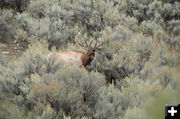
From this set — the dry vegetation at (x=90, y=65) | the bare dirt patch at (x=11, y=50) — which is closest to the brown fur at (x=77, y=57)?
the dry vegetation at (x=90, y=65)

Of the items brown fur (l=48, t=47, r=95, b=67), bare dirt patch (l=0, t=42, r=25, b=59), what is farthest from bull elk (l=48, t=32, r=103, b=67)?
bare dirt patch (l=0, t=42, r=25, b=59)

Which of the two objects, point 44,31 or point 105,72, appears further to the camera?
point 44,31

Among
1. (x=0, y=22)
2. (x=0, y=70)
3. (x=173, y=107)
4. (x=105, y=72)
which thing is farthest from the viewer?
(x=0, y=22)

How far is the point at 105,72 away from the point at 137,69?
1069mm

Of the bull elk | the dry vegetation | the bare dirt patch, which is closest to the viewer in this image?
the dry vegetation

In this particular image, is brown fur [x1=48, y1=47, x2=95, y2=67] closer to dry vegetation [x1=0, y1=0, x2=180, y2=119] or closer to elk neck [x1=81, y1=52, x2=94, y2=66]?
elk neck [x1=81, y1=52, x2=94, y2=66]

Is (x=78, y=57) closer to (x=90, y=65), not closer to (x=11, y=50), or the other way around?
(x=90, y=65)

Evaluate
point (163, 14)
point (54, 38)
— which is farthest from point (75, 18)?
Result: point (163, 14)

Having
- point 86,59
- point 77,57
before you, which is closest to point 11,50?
point 77,57

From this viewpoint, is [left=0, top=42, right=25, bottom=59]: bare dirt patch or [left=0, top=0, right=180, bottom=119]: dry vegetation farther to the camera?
[left=0, top=42, right=25, bottom=59]: bare dirt patch

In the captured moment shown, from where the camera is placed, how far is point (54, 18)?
10156 millimetres

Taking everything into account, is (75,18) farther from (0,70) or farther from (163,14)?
(0,70)

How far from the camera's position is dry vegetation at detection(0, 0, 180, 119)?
4.07m

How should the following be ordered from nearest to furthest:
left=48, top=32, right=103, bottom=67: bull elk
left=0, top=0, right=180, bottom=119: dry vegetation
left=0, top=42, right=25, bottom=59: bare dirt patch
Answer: left=0, top=0, right=180, bottom=119: dry vegetation < left=48, top=32, right=103, bottom=67: bull elk < left=0, top=42, right=25, bottom=59: bare dirt patch
